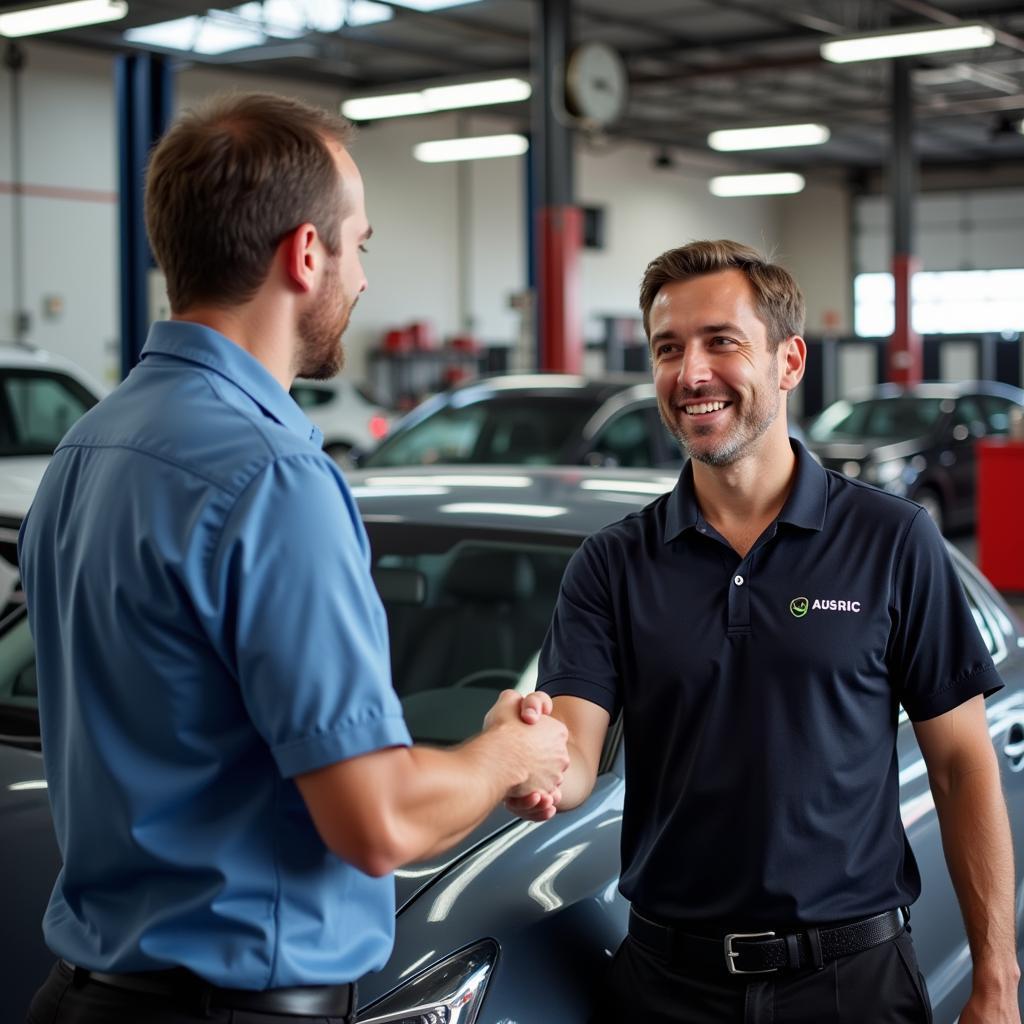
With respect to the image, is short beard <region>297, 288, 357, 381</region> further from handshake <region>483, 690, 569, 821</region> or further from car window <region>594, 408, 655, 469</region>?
car window <region>594, 408, 655, 469</region>

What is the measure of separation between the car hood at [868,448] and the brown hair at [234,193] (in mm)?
9887

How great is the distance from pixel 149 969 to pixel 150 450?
52 cm

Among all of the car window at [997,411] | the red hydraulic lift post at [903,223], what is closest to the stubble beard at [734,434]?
the car window at [997,411]

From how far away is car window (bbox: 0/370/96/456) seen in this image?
7586 mm

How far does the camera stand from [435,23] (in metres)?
17.0

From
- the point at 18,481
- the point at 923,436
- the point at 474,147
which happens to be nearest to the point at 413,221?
the point at 474,147

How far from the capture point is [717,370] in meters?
2.14

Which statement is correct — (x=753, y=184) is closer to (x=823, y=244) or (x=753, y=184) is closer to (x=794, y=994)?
(x=823, y=244)

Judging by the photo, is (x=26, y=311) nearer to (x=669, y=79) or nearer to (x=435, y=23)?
(x=435, y=23)

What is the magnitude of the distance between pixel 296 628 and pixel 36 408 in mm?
6761

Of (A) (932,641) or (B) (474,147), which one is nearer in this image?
(A) (932,641)

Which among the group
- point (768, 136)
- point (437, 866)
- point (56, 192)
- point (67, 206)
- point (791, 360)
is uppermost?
point (768, 136)

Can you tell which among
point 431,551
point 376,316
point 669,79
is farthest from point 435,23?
point 431,551

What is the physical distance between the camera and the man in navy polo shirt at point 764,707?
1.98 m
